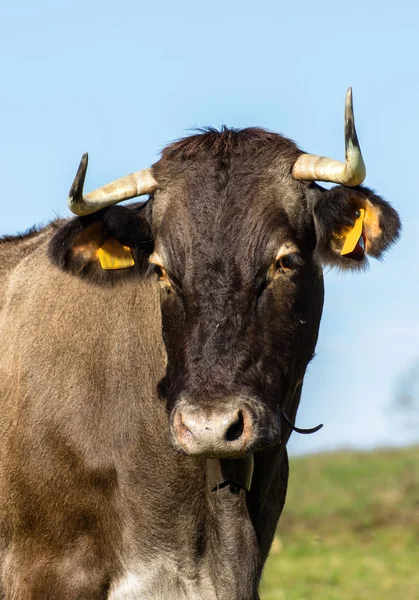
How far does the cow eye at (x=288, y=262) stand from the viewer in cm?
707

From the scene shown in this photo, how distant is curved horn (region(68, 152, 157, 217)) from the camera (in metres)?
7.17

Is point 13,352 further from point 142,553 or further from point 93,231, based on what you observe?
point 142,553

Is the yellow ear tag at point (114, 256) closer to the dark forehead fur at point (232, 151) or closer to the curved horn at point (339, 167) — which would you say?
the dark forehead fur at point (232, 151)

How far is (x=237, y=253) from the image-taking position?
272 inches

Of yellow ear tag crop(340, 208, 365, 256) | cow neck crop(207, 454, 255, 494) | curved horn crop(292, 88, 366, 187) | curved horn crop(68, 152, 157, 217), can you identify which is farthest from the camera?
yellow ear tag crop(340, 208, 365, 256)

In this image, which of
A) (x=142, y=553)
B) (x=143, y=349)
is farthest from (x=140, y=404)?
(x=142, y=553)

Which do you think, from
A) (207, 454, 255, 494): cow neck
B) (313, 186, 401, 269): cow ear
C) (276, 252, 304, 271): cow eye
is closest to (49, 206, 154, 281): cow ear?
(276, 252, 304, 271): cow eye

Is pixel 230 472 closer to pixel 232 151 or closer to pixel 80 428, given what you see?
pixel 80 428

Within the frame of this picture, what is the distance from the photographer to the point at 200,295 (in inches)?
269

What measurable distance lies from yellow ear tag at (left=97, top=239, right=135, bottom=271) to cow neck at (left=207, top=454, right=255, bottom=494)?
152cm

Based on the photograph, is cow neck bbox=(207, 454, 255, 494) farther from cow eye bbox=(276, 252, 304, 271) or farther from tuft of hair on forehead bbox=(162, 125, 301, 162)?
tuft of hair on forehead bbox=(162, 125, 301, 162)

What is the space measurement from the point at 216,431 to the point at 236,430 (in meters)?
0.17

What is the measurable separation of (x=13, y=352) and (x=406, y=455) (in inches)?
818

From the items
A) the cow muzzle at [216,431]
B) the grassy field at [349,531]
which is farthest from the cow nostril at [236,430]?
the grassy field at [349,531]
